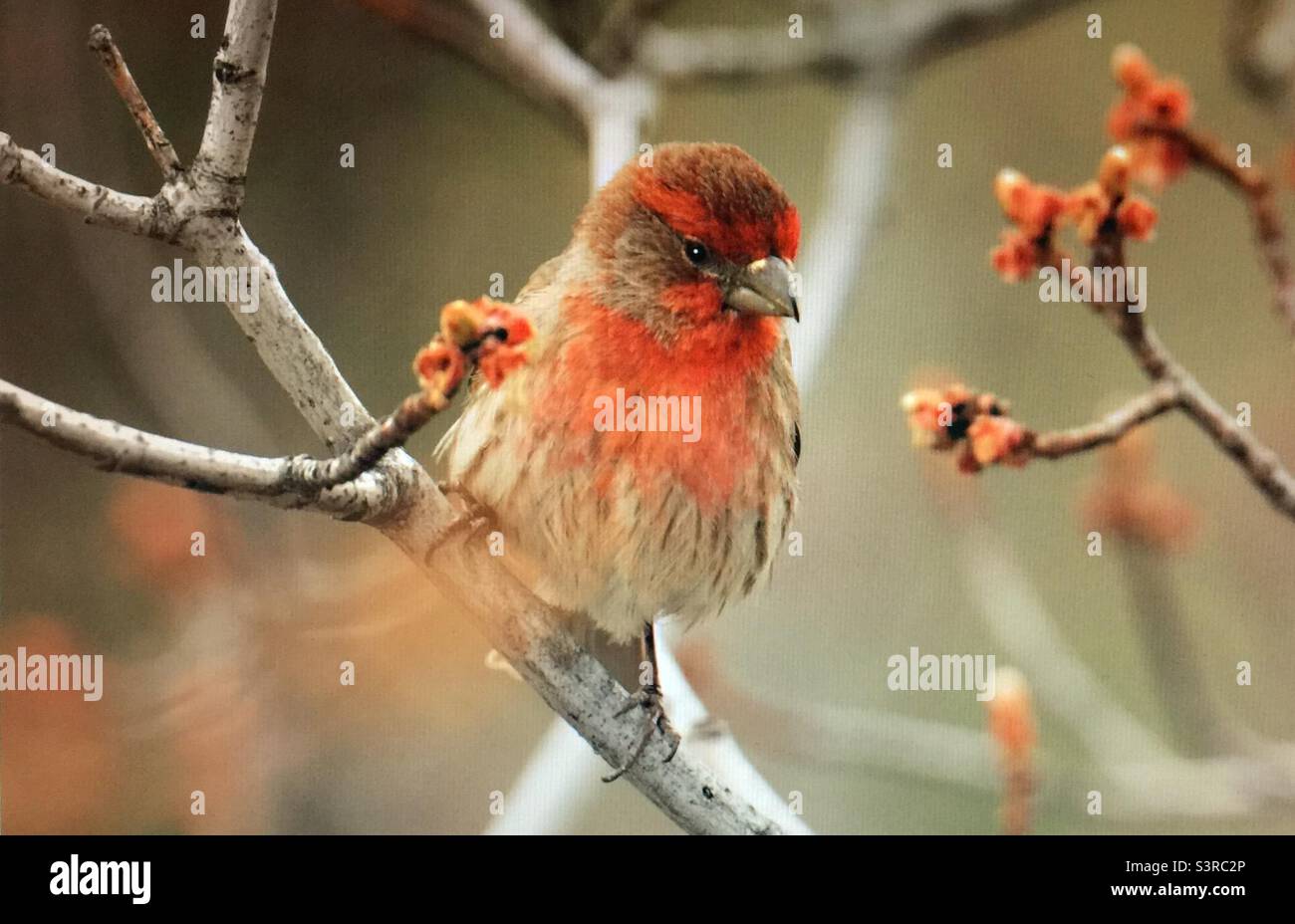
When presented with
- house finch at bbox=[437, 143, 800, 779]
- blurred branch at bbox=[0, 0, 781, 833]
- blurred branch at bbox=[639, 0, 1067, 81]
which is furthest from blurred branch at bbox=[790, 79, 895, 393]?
blurred branch at bbox=[0, 0, 781, 833]

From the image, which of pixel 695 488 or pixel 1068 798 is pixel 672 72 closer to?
pixel 695 488

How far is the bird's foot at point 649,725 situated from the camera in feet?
9.10

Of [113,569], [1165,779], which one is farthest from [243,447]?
[1165,779]

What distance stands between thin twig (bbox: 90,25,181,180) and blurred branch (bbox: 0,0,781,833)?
67mm

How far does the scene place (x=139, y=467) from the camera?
79.1 inches

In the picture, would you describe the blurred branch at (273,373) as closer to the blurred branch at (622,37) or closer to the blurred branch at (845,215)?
the blurred branch at (845,215)

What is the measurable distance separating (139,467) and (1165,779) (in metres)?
2.42

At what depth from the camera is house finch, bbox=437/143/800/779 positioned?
106 inches

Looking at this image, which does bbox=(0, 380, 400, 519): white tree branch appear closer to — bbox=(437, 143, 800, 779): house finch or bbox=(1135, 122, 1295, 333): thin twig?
bbox=(437, 143, 800, 779): house finch

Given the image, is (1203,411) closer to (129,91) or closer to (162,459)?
(162,459)

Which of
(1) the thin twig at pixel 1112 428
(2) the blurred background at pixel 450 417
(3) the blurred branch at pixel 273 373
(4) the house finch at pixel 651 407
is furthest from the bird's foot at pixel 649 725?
(1) the thin twig at pixel 1112 428

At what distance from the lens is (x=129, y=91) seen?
2.03 m

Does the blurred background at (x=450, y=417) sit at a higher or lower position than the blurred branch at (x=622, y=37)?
lower
